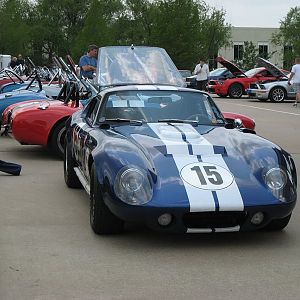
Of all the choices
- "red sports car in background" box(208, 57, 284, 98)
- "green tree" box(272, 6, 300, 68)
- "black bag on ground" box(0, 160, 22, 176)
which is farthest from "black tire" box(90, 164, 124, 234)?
"green tree" box(272, 6, 300, 68)

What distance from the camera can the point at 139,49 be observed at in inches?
460

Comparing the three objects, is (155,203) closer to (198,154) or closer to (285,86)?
(198,154)

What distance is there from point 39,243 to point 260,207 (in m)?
1.81

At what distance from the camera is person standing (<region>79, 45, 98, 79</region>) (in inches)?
523

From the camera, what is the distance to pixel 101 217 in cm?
528

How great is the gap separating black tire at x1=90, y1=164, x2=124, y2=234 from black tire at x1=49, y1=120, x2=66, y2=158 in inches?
171

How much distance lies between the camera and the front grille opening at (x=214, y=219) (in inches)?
193

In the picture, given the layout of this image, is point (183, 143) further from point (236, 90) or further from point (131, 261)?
point (236, 90)

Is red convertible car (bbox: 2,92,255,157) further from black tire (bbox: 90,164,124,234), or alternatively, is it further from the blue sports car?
black tire (bbox: 90,164,124,234)

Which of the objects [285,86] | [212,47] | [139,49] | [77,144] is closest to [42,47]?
[212,47]

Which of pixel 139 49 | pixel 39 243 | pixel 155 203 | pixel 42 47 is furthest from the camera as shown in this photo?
pixel 42 47

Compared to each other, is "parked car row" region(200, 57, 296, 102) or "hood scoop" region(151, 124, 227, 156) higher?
"hood scoop" region(151, 124, 227, 156)

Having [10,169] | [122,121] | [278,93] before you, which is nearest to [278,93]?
[278,93]

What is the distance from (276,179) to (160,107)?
1897 millimetres
